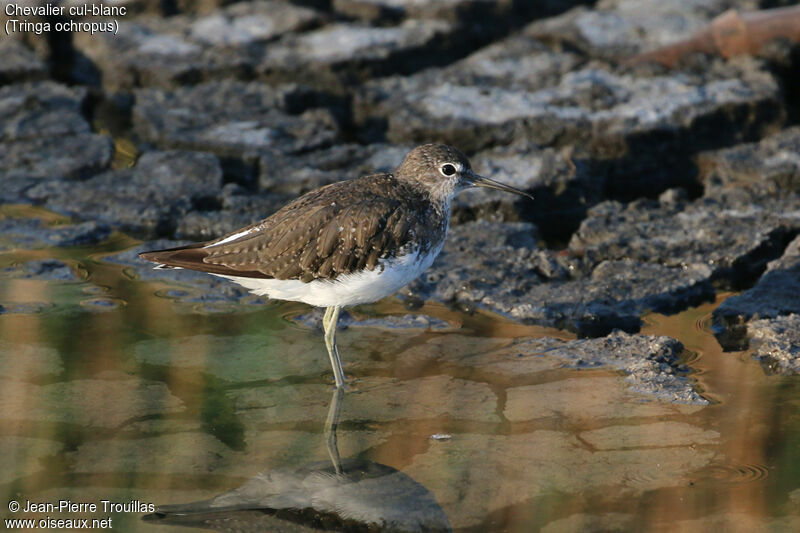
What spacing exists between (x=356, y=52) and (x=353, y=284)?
438cm

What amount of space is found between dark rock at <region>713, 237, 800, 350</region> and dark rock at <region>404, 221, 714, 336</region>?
0.95 ft

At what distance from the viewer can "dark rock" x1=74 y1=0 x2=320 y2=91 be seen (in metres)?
9.05

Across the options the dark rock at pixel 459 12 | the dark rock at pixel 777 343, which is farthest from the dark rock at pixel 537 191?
the dark rock at pixel 459 12

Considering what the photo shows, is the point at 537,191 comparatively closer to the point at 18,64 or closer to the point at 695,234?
the point at 695,234

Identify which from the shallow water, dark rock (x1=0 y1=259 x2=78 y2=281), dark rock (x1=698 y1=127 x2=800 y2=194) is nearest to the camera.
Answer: the shallow water

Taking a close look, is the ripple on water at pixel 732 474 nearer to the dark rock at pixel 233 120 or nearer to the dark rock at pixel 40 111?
the dark rock at pixel 233 120

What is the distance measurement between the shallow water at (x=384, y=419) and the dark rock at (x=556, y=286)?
164 millimetres

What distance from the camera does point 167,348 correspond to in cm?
551

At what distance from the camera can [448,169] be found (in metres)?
5.81

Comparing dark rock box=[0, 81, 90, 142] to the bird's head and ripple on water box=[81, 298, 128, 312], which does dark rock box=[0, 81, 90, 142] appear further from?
the bird's head

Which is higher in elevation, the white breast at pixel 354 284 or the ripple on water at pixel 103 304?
the white breast at pixel 354 284

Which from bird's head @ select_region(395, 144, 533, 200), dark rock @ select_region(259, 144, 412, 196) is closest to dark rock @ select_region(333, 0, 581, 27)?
dark rock @ select_region(259, 144, 412, 196)

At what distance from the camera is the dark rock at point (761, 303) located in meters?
5.70

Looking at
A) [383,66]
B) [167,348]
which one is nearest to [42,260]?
[167,348]
